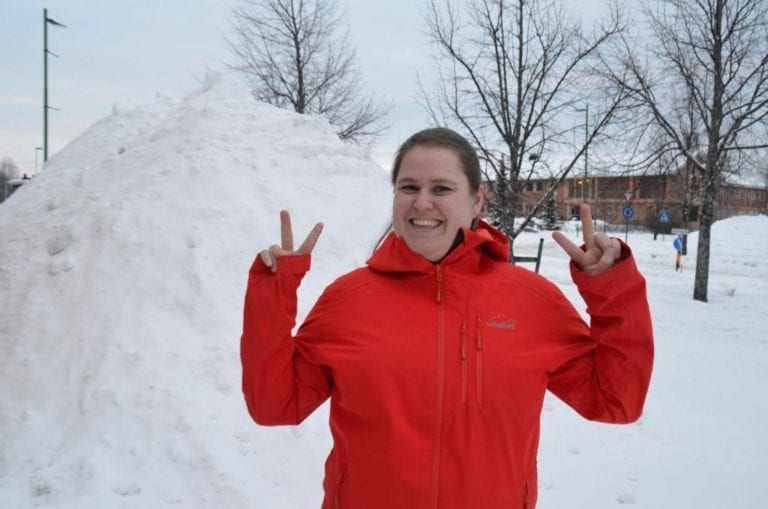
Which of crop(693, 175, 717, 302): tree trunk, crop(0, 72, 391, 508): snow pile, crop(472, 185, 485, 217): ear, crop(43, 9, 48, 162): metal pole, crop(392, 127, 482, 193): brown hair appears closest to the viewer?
crop(392, 127, 482, 193): brown hair

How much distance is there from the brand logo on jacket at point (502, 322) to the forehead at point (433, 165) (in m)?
0.49

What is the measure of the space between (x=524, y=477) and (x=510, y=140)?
8.66 meters

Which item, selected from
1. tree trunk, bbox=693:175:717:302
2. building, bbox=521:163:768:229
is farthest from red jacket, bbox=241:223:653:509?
tree trunk, bbox=693:175:717:302

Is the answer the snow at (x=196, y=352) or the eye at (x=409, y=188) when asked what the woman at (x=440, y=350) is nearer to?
the eye at (x=409, y=188)

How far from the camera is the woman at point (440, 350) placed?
164 centimetres

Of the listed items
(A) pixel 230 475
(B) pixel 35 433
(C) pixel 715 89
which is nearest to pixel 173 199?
(B) pixel 35 433

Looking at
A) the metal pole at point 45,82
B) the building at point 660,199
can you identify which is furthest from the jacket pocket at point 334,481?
the metal pole at point 45,82

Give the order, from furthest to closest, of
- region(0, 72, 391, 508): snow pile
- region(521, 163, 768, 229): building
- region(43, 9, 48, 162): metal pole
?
region(521, 163, 768, 229): building, region(43, 9, 48, 162): metal pole, region(0, 72, 391, 508): snow pile

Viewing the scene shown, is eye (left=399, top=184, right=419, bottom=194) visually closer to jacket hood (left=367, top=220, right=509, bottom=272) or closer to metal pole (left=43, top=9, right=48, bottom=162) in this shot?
jacket hood (left=367, top=220, right=509, bottom=272)

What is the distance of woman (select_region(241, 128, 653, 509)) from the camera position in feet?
5.37

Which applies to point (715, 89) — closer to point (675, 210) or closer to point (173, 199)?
point (173, 199)

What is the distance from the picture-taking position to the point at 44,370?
4.70m

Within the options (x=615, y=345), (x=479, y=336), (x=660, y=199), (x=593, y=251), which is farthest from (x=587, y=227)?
(x=660, y=199)

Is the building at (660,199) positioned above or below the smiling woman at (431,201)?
above
